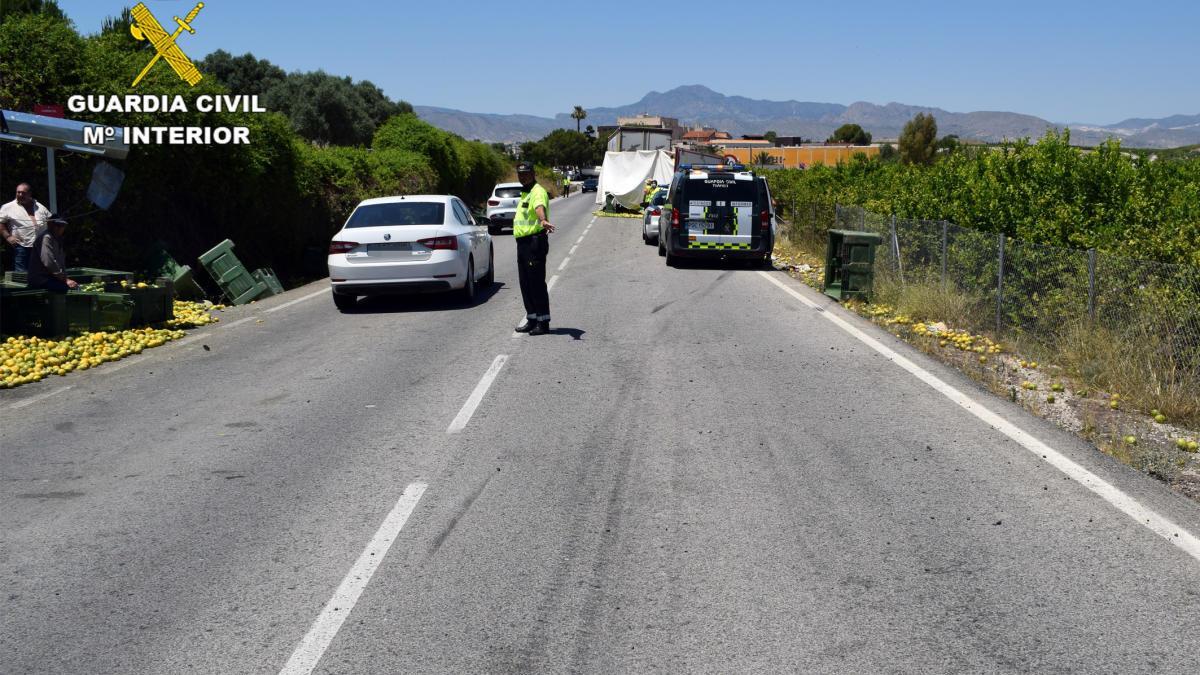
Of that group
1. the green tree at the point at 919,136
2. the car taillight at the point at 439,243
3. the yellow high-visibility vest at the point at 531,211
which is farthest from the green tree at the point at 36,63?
the green tree at the point at 919,136

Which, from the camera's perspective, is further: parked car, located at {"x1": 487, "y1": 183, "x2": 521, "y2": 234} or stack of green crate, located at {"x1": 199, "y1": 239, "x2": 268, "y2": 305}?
parked car, located at {"x1": 487, "y1": 183, "x2": 521, "y2": 234}

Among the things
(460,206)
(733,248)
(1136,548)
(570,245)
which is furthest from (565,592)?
(570,245)

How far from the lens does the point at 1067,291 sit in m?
9.99

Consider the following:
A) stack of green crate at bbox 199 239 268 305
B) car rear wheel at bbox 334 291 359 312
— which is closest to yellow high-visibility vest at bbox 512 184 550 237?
car rear wheel at bbox 334 291 359 312

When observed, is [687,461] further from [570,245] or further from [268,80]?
[268,80]

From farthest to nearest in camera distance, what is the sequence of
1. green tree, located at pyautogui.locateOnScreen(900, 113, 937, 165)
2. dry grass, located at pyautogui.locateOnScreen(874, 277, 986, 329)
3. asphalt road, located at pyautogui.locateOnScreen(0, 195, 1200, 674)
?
green tree, located at pyautogui.locateOnScreen(900, 113, 937, 165), dry grass, located at pyautogui.locateOnScreen(874, 277, 986, 329), asphalt road, located at pyautogui.locateOnScreen(0, 195, 1200, 674)

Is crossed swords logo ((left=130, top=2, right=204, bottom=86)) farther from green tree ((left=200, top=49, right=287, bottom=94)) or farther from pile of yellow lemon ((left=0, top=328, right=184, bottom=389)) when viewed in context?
green tree ((left=200, top=49, right=287, bottom=94))

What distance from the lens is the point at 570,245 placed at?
28.2 metres

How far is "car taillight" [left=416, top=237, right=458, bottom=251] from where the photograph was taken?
14133mm

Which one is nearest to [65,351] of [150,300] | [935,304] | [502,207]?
[150,300]

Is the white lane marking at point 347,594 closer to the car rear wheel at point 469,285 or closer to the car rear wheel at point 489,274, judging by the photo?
the car rear wheel at point 469,285

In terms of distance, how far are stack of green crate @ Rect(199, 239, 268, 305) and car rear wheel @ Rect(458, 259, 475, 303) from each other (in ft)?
11.9

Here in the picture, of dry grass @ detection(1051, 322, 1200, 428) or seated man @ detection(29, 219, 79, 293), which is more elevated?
seated man @ detection(29, 219, 79, 293)

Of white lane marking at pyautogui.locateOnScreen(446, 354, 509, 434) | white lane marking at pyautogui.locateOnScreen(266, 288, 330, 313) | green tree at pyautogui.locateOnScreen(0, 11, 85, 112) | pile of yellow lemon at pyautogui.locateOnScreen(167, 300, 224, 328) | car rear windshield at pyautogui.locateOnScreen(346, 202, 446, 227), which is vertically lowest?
white lane marking at pyautogui.locateOnScreen(266, 288, 330, 313)
